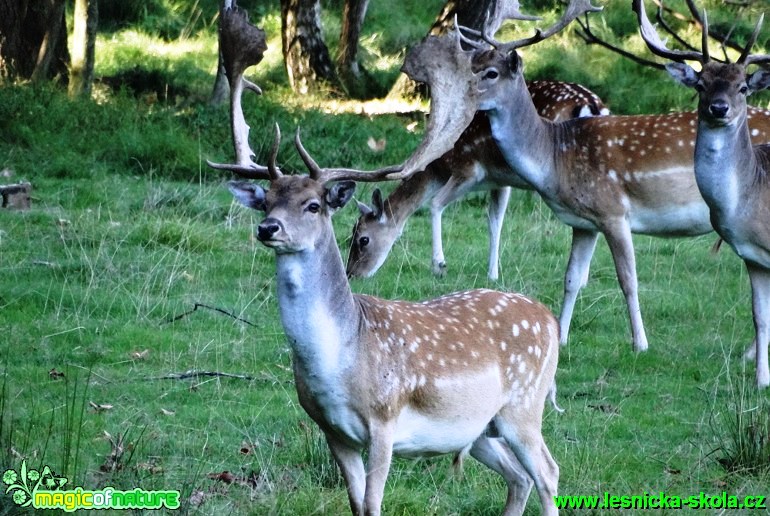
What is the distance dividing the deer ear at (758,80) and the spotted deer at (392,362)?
2.80 m

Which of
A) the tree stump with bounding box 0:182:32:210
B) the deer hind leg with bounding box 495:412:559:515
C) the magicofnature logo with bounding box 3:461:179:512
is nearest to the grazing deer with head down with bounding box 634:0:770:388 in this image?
the deer hind leg with bounding box 495:412:559:515

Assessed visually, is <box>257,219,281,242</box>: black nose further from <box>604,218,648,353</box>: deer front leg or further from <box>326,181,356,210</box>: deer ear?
<box>604,218,648,353</box>: deer front leg

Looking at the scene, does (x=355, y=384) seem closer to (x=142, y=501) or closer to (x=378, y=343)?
Answer: (x=378, y=343)

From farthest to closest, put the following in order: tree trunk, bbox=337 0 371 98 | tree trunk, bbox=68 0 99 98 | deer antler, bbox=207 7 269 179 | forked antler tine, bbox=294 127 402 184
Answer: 1. tree trunk, bbox=337 0 371 98
2. tree trunk, bbox=68 0 99 98
3. deer antler, bbox=207 7 269 179
4. forked antler tine, bbox=294 127 402 184

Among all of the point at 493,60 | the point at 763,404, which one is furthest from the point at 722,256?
the point at 763,404

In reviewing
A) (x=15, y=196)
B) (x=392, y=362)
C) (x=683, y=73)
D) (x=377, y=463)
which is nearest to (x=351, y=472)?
(x=377, y=463)

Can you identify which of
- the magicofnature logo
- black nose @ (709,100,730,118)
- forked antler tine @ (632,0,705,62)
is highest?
forked antler tine @ (632,0,705,62)

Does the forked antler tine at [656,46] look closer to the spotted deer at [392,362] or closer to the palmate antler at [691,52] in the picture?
the palmate antler at [691,52]

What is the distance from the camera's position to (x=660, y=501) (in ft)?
18.1

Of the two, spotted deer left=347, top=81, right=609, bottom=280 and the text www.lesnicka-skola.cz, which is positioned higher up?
the text www.lesnicka-skola.cz

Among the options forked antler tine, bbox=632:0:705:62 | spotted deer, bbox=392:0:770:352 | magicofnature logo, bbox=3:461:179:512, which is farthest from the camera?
spotted deer, bbox=392:0:770:352

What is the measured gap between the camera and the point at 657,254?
11.1 metres

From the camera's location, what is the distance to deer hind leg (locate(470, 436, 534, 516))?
18.4 feet

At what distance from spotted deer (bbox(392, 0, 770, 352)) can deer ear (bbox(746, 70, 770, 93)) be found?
125cm
